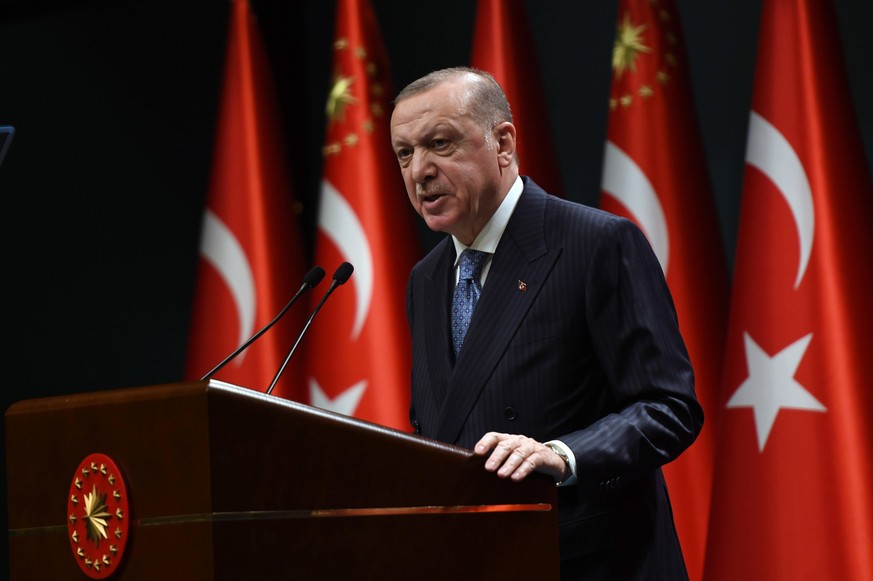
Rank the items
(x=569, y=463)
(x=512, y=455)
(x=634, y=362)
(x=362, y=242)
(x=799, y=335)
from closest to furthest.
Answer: (x=512, y=455) → (x=569, y=463) → (x=634, y=362) → (x=799, y=335) → (x=362, y=242)

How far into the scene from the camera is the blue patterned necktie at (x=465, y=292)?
205 cm

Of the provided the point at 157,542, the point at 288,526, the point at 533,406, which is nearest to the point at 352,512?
the point at 288,526

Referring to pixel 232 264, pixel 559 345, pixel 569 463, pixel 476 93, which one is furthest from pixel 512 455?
pixel 232 264

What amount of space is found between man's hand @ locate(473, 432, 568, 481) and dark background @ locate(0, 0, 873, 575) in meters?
A: 2.77

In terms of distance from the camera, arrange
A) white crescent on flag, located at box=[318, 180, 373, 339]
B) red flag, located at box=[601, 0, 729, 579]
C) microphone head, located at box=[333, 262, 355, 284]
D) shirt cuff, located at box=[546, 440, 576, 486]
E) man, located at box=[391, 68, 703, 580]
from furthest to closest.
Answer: white crescent on flag, located at box=[318, 180, 373, 339], red flag, located at box=[601, 0, 729, 579], microphone head, located at box=[333, 262, 355, 284], man, located at box=[391, 68, 703, 580], shirt cuff, located at box=[546, 440, 576, 486]

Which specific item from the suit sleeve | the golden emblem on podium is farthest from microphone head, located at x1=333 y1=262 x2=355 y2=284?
the golden emblem on podium

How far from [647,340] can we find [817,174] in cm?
151

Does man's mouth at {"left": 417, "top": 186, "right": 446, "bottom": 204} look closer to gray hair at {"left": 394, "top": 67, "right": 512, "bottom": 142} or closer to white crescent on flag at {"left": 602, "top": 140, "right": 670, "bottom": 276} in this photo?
gray hair at {"left": 394, "top": 67, "right": 512, "bottom": 142}

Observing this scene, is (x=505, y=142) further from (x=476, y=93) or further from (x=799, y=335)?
(x=799, y=335)

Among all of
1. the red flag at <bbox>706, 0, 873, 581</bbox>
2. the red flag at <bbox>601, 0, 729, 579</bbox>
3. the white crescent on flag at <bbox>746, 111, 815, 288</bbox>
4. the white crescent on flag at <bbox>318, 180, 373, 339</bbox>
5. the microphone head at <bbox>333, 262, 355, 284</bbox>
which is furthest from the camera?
the white crescent on flag at <bbox>318, 180, 373, 339</bbox>

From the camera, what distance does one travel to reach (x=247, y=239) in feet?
13.4

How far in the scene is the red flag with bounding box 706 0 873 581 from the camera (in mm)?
3004

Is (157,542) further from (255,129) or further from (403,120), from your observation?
(255,129)

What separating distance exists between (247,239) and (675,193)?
152cm
